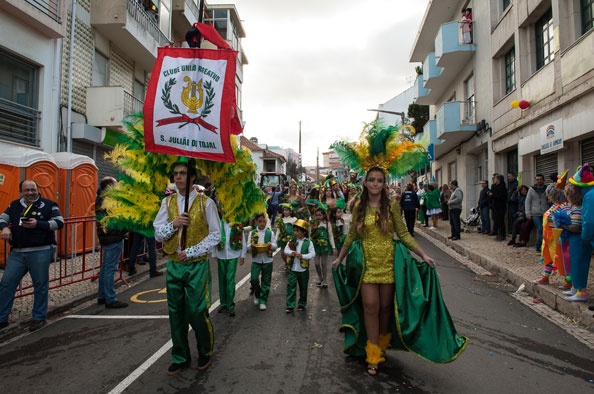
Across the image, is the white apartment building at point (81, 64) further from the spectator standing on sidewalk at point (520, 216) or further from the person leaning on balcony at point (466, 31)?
the person leaning on balcony at point (466, 31)

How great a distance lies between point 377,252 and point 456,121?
1486 centimetres

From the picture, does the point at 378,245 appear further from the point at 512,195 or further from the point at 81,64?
the point at 81,64

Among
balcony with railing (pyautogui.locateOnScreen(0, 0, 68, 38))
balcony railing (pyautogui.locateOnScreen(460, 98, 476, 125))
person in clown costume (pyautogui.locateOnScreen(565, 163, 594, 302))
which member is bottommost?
person in clown costume (pyautogui.locateOnScreen(565, 163, 594, 302))

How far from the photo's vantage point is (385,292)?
3.59 m

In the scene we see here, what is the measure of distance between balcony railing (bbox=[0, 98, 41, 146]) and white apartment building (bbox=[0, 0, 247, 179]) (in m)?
0.03

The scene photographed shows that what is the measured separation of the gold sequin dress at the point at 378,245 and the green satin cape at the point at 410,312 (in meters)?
0.05

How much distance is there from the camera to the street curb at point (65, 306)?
470 cm

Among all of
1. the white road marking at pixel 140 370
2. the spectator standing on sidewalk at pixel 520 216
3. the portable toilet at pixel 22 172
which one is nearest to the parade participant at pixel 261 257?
the white road marking at pixel 140 370

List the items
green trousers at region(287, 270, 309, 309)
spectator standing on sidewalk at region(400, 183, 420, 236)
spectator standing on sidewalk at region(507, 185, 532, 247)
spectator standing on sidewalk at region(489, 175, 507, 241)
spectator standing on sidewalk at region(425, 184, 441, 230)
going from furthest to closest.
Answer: spectator standing on sidewalk at region(425, 184, 441, 230), spectator standing on sidewalk at region(400, 183, 420, 236), spectator standing on sidewalk at region(489, 175, 507, 241), spectator standing on sidewalk at region(507, 185, 532, 247), green trousers at region(287, 270, 309, 309)

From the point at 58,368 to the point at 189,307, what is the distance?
59.7 inches

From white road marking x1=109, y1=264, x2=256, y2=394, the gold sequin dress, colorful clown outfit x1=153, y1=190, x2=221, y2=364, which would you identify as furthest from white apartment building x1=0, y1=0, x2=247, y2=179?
the gold sequin dress

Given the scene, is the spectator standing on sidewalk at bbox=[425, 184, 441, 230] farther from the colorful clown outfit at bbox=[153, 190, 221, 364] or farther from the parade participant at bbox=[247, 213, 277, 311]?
the colorful clown outfit at bbox=[153, 190, 221, 364]

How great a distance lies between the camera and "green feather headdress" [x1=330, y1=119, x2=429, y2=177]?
4.51 meters

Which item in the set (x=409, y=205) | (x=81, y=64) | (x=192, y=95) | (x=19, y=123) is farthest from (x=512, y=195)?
(x=81, y=64)
